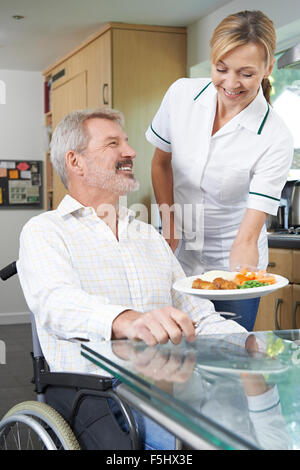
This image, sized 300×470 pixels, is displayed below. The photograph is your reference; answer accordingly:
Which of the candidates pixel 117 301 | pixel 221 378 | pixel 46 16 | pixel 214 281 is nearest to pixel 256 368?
pixel 221 378

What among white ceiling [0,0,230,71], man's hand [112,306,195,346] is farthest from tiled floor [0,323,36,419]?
white ceiling [0,0,230,71]

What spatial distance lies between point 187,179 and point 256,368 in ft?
4.21

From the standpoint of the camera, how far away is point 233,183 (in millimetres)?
2162

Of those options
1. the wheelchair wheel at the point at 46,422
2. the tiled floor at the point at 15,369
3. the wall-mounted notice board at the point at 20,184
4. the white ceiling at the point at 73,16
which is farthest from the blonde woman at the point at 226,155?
the wall-mounted notice board at the point at 20,184

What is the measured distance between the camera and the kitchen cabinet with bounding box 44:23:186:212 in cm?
488

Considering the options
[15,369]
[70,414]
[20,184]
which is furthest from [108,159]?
[20,184]

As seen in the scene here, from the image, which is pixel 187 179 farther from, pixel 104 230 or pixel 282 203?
pixel 282 203

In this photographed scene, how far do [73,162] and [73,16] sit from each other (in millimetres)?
3111

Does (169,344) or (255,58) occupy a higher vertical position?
(255,58)

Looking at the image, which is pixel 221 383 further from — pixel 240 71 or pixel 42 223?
pixel 240 71

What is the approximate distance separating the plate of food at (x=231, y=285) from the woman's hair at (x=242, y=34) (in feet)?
2.29

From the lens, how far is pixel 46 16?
187 inches

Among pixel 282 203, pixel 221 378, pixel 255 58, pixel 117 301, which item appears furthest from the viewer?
pixel 282 203

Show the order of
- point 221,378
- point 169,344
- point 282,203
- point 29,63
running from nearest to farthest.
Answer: point 221,378 → point 169,344 → point 282,203 → point 29,63
